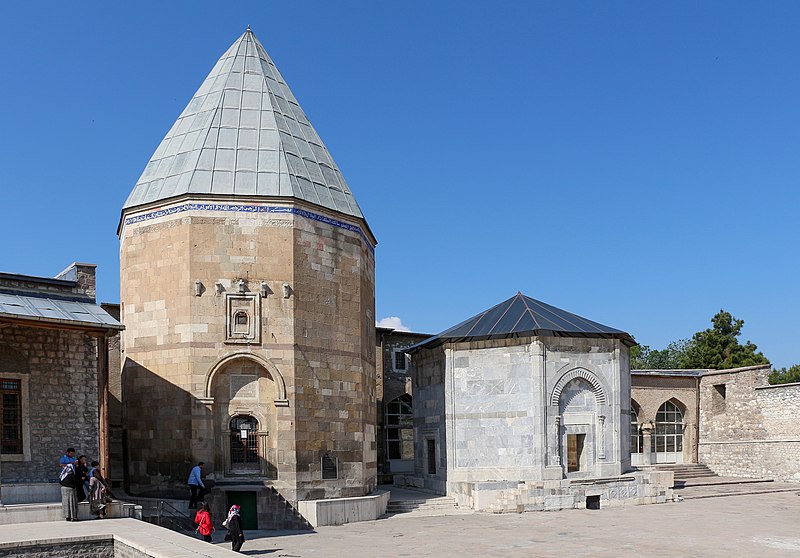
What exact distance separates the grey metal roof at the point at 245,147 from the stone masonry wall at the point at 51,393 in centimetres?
529

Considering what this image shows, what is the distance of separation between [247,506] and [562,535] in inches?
291

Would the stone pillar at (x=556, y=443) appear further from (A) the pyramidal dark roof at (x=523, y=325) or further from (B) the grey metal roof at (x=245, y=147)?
(B) the grey metal roof at (x=245, y=147)

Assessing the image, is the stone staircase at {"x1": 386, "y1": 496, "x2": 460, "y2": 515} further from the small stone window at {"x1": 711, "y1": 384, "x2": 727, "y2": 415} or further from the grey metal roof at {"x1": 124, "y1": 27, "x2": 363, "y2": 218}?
the small stone window at {"x1": 711, "y1": 384, "x2": 727, "y2": 415}

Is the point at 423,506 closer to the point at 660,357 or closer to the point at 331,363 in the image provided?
the point at 331,363

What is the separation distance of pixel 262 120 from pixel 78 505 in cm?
1150

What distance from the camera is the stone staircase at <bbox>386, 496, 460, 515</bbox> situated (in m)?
22.9

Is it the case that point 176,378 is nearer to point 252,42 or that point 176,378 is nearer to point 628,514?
point 252,42

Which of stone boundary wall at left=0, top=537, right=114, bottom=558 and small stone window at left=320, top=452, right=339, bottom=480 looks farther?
small stone window at left=320, top=452, right=339, bottom=480

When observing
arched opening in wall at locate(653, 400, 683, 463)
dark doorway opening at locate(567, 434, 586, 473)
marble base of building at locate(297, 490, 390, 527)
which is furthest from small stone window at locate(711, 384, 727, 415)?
marble base of building at locate(297, 490, 390, 527)

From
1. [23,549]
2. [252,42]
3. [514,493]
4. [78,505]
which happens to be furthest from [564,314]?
[23,549]

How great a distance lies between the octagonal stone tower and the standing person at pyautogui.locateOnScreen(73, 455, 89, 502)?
4201 millimetres

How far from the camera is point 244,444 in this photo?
20.4 m

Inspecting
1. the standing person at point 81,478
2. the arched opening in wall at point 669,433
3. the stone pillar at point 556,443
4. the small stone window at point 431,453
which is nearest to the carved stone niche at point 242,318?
the standing person at point 81,478

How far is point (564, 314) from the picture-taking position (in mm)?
27359
